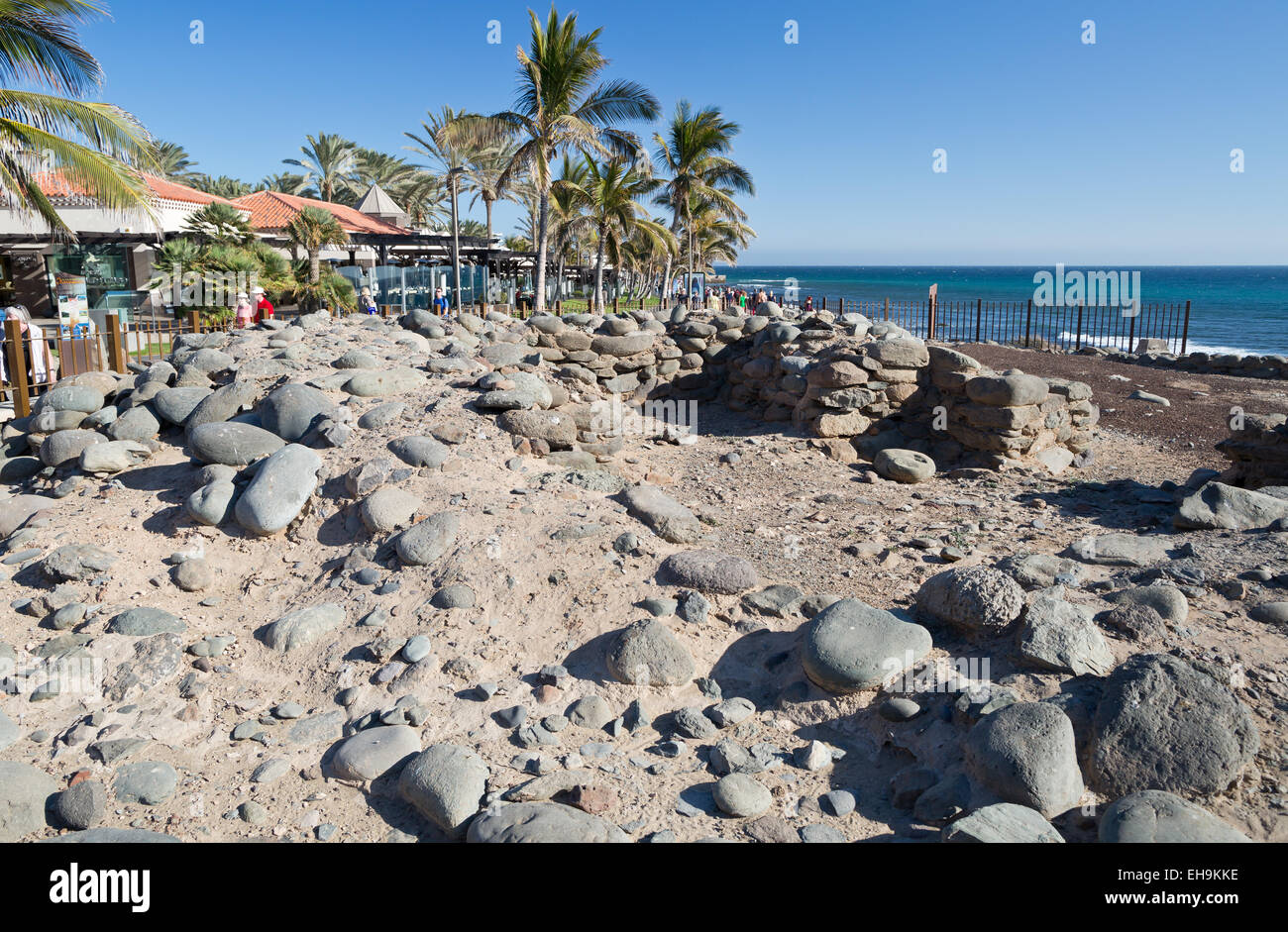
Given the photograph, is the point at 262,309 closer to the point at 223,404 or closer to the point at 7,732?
the point at 223,404

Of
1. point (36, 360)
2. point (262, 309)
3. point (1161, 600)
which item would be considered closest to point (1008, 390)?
point (1161, 600)

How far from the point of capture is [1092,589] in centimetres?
431

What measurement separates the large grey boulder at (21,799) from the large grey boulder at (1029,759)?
12.6 ft

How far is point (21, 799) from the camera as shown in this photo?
124 inches

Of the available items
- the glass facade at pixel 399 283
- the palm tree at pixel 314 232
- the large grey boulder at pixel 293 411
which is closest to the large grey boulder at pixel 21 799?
the large grey boulder at pixel 293 411

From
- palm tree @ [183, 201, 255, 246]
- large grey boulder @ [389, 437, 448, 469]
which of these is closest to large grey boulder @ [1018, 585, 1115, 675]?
large grey boulder @ [389, 437, 448, 469]

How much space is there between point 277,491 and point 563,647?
2471 mm

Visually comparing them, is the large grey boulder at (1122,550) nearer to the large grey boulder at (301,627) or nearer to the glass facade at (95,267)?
the large grey boulder at (301,627)

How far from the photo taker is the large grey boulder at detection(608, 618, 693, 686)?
13.2ft

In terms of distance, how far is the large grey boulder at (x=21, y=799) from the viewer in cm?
309

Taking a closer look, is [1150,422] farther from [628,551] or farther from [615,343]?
[628,551]

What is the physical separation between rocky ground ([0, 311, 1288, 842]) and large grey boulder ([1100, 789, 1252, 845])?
12mm
